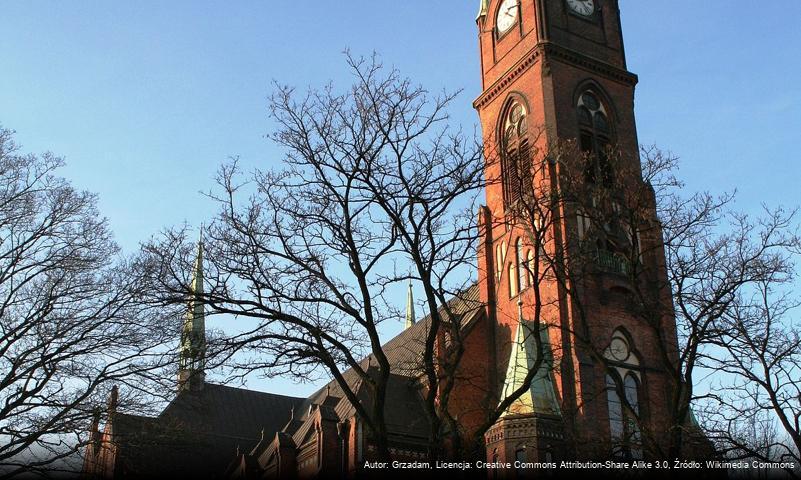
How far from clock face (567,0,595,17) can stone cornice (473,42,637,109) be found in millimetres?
2781

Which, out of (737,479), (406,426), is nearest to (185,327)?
(406,426)

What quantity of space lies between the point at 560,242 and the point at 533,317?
4.87m

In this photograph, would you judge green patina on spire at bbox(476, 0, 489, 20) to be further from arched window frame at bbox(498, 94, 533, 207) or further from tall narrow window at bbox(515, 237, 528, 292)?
tall narrow window at bbox(515, 237, 528, 292)

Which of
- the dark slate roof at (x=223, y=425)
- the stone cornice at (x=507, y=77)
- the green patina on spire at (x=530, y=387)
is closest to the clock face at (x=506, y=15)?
the stone cornice at (x=507, y=77)

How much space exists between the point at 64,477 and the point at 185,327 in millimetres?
3958

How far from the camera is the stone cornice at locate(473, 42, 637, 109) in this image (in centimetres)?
3070

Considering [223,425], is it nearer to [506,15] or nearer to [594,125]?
[594,125]

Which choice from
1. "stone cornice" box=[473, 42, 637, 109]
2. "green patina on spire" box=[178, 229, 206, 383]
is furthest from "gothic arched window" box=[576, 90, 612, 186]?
"green patina on spire" box=[178, 229, 206, 383]

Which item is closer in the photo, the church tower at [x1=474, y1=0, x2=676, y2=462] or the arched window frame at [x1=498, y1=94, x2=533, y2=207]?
the church tower at [x1=474, y1=0, x2=676, y2=462]

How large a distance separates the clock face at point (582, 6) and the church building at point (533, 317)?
6cm

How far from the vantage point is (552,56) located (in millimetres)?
30719

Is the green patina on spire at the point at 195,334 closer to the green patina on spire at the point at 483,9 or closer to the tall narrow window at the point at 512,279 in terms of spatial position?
the tall narrow window at the point at 512,279

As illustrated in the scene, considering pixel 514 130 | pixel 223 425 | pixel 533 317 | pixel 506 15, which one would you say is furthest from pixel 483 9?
pixel 223 425

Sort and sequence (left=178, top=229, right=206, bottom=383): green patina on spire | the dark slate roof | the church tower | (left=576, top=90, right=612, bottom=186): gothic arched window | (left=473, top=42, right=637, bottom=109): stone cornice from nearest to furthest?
(left=178, top=229, right=206, bottom=383): green patina on spire, the church tower, (left=576, top=90, right=612, bottom=186): gothic arched window, (left=473, top=42, right=637, bottom=109): stone cornice, the dark slate roof
